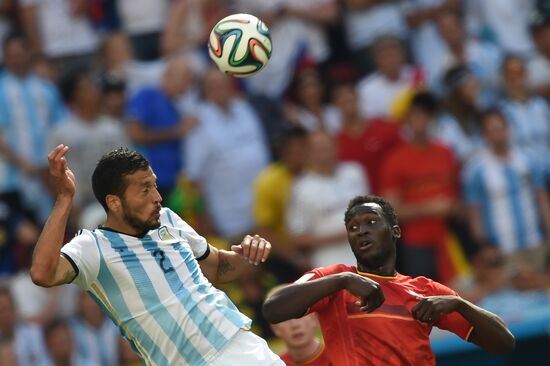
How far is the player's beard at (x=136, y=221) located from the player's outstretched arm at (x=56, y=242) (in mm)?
390

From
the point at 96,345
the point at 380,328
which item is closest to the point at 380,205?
the point at 380,328

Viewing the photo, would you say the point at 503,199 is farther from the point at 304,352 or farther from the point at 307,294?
the point at 307,294

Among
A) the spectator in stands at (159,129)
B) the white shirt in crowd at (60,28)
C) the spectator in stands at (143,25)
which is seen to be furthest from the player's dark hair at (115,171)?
the white shirt in crowd at (60,28)

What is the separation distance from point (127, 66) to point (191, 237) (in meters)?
6.71

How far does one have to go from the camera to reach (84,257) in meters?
7.10

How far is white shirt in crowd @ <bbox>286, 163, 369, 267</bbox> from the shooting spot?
1245 cm

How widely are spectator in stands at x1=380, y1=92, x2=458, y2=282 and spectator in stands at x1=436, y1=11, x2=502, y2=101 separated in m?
1.17

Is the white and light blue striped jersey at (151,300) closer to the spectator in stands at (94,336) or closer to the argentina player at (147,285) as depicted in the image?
the argentina player at (147,285)

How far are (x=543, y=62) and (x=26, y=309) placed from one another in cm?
595

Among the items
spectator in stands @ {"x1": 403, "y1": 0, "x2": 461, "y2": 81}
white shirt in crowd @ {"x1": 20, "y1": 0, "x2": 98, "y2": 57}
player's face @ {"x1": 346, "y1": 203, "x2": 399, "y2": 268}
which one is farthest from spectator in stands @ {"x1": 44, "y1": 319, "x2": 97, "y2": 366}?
player's face @ {"x1": 346, "y1": 203, "x2": 399, "y2": 268}

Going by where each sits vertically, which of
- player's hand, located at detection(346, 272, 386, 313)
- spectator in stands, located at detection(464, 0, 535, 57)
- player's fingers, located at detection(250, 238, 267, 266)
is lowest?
player's hand, located at detection(346, 272, 386, 313)

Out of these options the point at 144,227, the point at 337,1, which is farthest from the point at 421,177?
the point at 144,227

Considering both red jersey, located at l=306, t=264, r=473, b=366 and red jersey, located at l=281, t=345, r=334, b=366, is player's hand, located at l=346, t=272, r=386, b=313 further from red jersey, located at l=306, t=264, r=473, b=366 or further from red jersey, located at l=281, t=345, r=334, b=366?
red jersey, located at l=281, t=345, r=334, b=366

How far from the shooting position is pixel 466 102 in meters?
13.6
